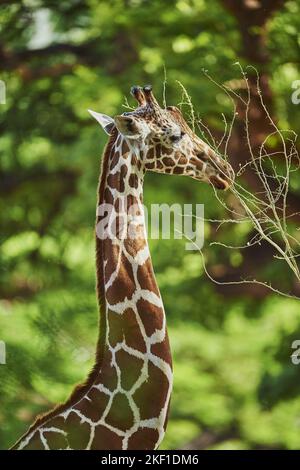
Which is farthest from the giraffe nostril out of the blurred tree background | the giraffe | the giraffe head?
the blurred tree background

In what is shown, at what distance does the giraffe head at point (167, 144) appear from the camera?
2242 mm

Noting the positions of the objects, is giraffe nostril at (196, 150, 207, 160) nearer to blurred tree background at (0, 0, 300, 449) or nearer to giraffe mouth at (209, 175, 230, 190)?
giraffe mouth at (209, 175, 230, 190)

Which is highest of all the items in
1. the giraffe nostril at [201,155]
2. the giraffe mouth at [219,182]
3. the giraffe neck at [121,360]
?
the giraffe nostril at [201,155]

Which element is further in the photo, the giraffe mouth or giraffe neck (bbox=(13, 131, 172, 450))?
the giraffe mouth

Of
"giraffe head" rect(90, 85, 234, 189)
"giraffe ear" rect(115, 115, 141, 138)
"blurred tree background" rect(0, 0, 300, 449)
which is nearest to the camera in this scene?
"giraffe ear" rect(115, 115, 141, 138)

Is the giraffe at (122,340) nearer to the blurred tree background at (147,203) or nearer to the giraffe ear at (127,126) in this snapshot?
the giraffe ear at (127,126)

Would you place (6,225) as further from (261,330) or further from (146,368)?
(146,368)

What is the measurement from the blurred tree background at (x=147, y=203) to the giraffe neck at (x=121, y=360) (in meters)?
2.35

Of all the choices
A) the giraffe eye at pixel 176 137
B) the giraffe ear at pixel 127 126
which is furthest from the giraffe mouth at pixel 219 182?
the giraffe ear at pixel 127 126

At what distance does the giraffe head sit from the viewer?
2242 mm

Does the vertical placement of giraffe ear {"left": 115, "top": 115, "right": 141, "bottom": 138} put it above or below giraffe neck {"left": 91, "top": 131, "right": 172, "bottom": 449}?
above

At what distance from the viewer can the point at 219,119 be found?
4.61m

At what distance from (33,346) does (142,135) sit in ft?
8.64

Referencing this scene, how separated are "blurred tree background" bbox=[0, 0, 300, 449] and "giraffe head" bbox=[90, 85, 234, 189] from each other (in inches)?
86.8
